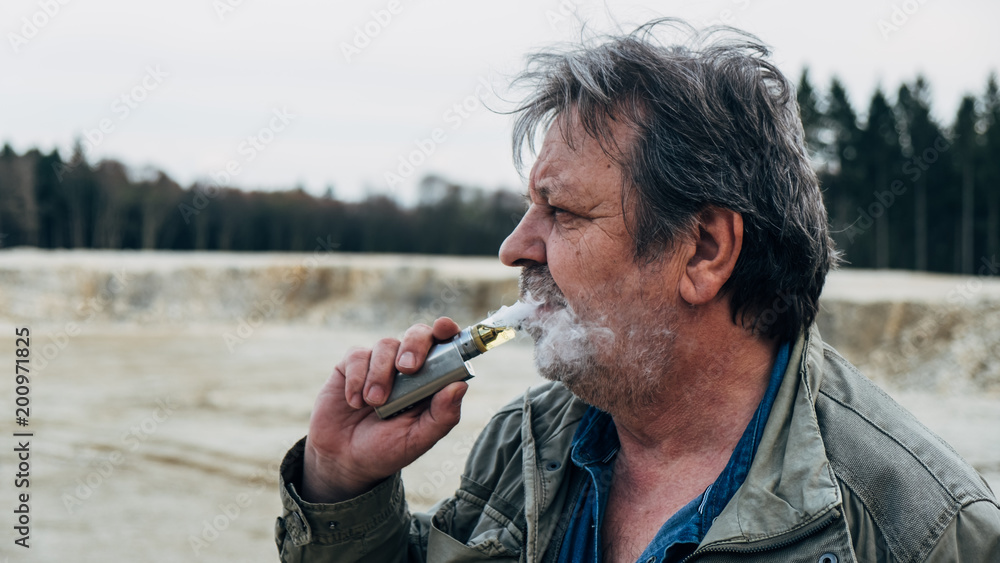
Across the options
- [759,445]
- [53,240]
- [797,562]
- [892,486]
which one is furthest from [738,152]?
[53,240]

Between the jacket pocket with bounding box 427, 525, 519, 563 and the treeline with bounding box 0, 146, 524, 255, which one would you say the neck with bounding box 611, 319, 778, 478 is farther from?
the treeline with bounding box 0, 146, 524, 255

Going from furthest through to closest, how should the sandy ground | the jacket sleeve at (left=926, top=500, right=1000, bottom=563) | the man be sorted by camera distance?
the sandy ground → the man → the jacket sleeve at (left=926, top=500, right=1000, bottom=563)

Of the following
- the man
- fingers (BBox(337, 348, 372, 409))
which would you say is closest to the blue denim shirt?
the man

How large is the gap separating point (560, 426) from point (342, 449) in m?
0.63

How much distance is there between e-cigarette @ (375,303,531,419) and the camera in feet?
6.71

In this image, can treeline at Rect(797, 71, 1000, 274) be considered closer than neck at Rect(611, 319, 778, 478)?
No

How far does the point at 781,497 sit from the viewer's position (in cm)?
170

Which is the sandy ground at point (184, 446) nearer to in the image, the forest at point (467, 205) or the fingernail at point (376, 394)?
the fingernail at point (376, 394)

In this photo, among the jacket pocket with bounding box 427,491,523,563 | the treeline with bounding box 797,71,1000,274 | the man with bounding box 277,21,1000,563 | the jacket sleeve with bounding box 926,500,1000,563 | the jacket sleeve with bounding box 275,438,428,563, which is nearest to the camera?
the jacket sleeve with bounding box 926,500,1000,563

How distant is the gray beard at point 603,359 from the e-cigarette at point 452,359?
0.07 metres

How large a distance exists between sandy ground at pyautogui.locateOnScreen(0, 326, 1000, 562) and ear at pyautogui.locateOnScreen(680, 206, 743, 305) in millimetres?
5644

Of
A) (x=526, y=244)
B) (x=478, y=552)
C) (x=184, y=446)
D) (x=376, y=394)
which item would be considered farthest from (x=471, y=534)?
(x=184, y=446)

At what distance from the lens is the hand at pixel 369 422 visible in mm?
2080

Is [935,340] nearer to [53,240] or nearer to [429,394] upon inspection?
[429,394]
